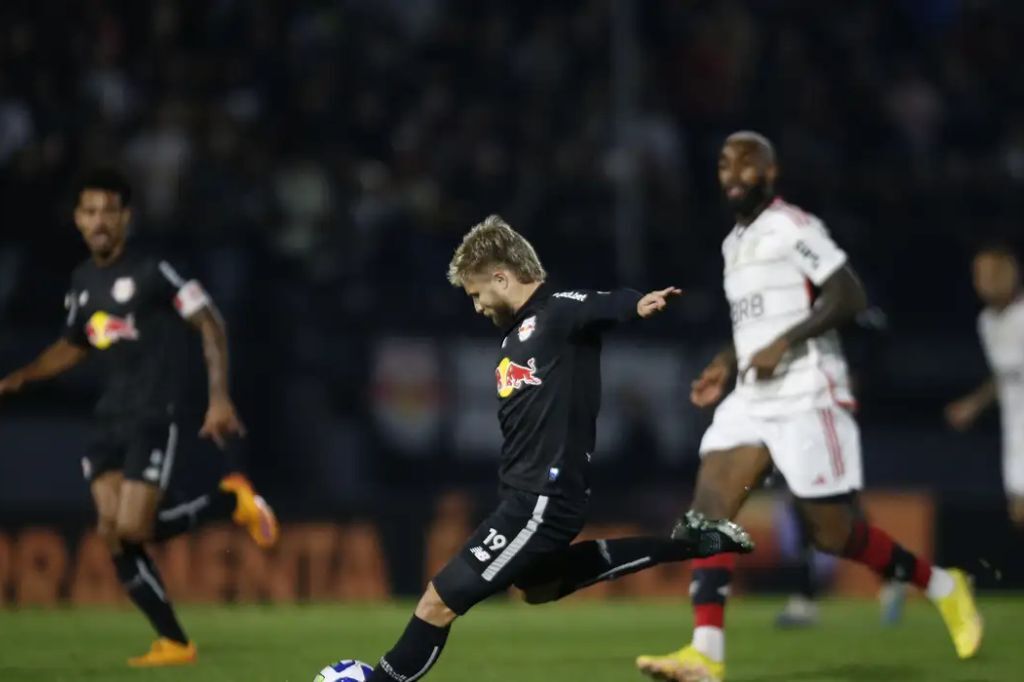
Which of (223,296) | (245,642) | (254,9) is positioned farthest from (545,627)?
(254,9)

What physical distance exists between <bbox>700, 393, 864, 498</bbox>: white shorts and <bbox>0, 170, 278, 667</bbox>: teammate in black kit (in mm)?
2368

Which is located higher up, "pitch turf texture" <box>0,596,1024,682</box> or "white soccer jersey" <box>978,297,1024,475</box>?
"white soccer jersey" <box>978,297,1024,475</box>

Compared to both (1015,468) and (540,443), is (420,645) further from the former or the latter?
(1015,468)

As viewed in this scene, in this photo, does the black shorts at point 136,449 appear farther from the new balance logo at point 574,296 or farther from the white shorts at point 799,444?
the new balance logo at point 574,296

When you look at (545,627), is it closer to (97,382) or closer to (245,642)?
(245,642)

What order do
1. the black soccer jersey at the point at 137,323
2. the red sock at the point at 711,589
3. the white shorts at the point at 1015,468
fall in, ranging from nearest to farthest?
the red sock at the point at 711,589, the black soccer jersey at the point at 137,323, the white shorts at the point at 1015,468

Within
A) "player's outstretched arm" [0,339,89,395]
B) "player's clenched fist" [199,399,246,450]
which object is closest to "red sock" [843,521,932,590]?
"player's clenched fist" [199,399,246,450]

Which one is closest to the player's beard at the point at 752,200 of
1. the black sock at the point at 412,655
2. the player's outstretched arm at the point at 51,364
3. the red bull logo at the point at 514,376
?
the red bull logo at the point at 514,376

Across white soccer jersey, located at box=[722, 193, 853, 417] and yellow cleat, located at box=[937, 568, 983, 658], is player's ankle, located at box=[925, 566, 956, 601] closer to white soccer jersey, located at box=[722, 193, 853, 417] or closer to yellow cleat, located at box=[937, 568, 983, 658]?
yellow cleat, located at box=[937, 568, 983, 658]

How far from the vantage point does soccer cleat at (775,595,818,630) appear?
11359mm

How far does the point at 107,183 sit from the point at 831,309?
11.7ft

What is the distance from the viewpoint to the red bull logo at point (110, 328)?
9656 mm

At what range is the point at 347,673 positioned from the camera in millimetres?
6977

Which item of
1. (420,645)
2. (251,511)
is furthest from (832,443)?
(251,511)
